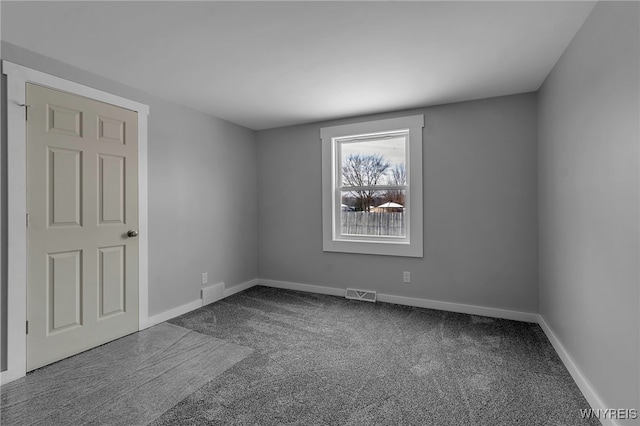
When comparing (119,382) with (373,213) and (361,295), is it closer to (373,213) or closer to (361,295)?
(361,295)

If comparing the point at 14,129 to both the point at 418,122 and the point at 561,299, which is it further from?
the point at 561,299

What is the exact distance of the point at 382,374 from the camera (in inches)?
85.4

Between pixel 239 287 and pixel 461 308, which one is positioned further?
pixel 239 287

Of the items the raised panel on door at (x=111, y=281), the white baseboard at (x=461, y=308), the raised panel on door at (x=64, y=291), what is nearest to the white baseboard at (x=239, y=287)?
the raised panel on door at (x=111, y=281)

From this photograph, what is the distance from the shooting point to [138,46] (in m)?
2.15

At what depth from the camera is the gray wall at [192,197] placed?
3098mm

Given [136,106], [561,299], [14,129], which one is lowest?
[561,299]

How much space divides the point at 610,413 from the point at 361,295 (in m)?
2.47

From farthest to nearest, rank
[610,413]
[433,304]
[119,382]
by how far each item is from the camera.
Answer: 1. [433,304]
2. [119,382]
3. [610,413]

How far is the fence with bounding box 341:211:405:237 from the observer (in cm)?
379

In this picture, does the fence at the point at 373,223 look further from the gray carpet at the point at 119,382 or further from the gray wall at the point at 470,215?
the gray carpet at the point at 119,382

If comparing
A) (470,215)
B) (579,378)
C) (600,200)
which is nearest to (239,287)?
(470,215)

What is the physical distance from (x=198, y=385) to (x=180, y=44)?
2349mm

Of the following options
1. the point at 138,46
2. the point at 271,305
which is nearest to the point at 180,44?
the point at 138,46
